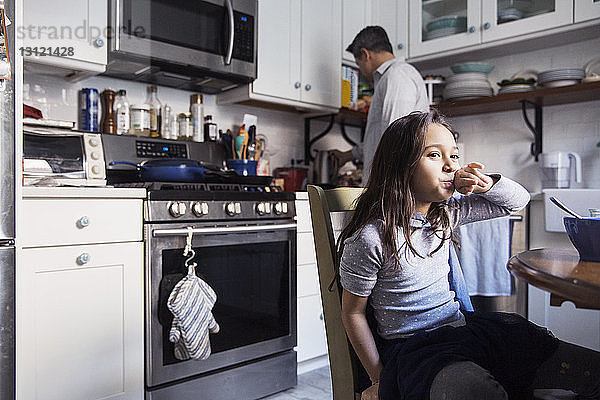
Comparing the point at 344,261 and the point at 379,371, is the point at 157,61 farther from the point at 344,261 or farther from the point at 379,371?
the point at 379,371

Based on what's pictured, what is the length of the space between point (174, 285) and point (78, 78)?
1.07m

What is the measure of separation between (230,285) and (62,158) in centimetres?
→ 85

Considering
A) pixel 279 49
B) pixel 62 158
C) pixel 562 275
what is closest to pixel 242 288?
pixel 62 158

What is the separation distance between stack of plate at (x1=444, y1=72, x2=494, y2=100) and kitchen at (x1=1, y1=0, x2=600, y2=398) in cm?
15

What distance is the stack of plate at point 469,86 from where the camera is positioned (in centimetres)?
307

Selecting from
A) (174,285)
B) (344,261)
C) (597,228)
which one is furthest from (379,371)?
(174,285)

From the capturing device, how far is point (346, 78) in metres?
3.23

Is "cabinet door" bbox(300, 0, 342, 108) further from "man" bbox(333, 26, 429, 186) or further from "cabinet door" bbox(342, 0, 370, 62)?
"man" bbox(333, 26, 429, 186)

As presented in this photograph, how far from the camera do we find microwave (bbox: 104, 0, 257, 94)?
2.33 meters

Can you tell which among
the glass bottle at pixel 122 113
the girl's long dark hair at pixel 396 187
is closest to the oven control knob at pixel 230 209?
the glass bottle at pixel 122 113

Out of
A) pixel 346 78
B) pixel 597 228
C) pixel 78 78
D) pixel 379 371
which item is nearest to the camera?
pixel 597 228

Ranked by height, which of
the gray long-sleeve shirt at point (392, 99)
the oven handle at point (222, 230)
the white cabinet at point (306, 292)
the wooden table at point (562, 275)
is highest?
the gray long-sleeve shirt at point (392, 99)

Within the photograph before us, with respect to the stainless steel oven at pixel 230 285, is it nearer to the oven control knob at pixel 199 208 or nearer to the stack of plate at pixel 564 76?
the oven control knob at pixel 199 208

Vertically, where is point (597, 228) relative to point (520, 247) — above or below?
above
